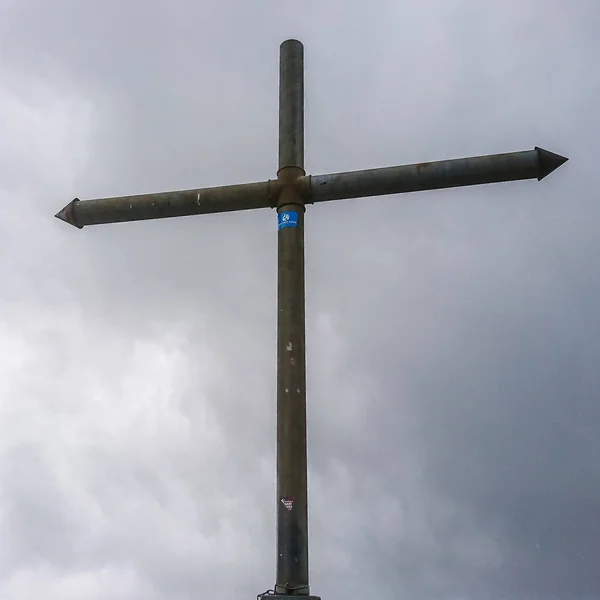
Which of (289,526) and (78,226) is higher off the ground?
(78,226)

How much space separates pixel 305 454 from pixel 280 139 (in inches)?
182

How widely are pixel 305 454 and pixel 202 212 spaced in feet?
12.5

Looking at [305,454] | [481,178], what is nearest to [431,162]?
[481,178]

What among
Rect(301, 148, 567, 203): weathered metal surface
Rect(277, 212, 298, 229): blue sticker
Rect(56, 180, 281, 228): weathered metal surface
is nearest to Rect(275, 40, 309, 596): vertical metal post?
Rect(277, 212, 298, 229): blue sticker

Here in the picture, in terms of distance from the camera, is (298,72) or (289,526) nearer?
(289,526)

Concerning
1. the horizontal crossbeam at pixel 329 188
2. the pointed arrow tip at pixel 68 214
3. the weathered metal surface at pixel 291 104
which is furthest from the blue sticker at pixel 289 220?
the pointed arrow tip at pixel 68 214

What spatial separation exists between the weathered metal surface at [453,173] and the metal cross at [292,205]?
1cm

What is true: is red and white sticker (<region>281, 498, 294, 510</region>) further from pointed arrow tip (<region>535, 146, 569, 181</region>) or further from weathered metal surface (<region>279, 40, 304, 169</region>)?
pointed arrow tip (<region>535, 146, 569, 181</region>)

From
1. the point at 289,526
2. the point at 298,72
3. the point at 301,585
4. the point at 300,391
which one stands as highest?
the point at 298,72

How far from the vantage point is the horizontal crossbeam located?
32.4 feet

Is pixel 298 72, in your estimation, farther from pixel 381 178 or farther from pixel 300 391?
pixel 300 391

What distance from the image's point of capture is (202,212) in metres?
10.8

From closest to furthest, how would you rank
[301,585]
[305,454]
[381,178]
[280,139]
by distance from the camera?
1. [301,585]
2. [305,454]
3. [381,178]
4. [280,139]

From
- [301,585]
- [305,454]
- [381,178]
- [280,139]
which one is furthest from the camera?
[280,139]
